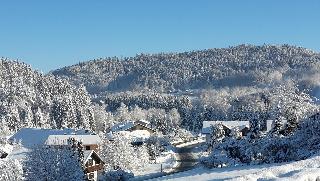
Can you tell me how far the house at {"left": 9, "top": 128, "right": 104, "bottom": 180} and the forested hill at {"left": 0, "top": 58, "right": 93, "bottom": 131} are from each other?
25797 mm

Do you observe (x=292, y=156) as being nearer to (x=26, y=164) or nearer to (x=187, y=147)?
(x=26, y=164)

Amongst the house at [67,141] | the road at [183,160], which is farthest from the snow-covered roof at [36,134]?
the road at [183,160]

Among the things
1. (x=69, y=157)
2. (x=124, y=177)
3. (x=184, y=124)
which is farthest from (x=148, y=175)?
(x=184, y=124)

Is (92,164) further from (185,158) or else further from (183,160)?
(185,158)

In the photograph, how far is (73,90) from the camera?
586 feet

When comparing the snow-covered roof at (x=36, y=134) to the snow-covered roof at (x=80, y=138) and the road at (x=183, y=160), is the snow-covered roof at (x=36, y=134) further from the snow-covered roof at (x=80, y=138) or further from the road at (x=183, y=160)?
the road at (x=183, y=160)

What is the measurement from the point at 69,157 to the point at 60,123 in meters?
89.9

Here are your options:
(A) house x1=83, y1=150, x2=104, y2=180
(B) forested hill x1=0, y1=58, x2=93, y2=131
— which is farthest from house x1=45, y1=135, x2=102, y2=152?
(B) forested hill x1=0, y1=58, x2=93, y2=131

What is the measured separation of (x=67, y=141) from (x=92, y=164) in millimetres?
14098

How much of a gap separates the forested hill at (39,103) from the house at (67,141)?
84.6 ft

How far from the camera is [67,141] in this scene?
265 ft

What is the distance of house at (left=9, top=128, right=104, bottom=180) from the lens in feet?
220

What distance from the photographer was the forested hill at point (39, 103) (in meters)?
144

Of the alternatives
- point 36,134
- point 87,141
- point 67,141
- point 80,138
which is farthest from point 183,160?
point 36,134
